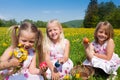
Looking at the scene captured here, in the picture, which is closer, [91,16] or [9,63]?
→ [9,63]

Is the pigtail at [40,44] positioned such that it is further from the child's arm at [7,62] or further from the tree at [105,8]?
the tree at [105,8]

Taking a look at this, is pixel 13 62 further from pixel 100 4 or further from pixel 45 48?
pixel 100 4

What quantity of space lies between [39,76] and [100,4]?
80.2 m

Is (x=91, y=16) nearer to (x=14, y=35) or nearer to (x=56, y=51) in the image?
(x=56, y=51)

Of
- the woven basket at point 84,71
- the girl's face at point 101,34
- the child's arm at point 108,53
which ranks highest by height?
the girl's face at point 101,34

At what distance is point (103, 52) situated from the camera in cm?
712

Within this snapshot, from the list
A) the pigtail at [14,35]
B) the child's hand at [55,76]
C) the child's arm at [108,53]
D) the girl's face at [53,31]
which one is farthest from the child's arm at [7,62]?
the child's arm at [108,53]

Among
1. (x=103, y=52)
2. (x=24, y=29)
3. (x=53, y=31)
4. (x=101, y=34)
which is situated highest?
(x=24, y=29)

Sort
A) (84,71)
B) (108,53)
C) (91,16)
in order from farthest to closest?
(91,16) < (108,53) < (84,71)

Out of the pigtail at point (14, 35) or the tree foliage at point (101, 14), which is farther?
the tree foliage at point (101, 14)

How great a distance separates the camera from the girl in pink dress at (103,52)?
22.1 ft

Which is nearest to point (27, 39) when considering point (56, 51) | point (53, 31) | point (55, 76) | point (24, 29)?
point (24, 29)

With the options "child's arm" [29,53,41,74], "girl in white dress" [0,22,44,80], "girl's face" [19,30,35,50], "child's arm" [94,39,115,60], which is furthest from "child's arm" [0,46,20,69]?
"child's arm" [94,39,115,60]

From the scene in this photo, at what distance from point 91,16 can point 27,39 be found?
66.7 m
